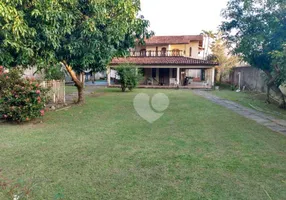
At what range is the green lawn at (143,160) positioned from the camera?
10.4ft

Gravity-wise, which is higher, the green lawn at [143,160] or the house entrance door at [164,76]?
the house entrance door at [164,76]

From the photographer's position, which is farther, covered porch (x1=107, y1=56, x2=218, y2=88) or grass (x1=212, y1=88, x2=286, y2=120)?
covered porch (x1=107, y1=56, x2=218, y2=88)

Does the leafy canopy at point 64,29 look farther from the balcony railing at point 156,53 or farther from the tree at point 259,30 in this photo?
the balcony railing at point 156,53

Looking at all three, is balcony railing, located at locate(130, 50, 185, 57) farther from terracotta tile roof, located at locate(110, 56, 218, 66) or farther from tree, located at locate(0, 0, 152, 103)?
tree, located at locate(0, 0, 152, 103)

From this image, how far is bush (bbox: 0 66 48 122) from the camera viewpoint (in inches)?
265

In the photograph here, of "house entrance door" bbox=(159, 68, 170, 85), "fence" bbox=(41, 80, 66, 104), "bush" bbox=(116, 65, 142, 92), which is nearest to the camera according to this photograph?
"fence" bbox=(41, 80, 66, 104)

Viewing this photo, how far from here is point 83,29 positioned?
769 centimetres

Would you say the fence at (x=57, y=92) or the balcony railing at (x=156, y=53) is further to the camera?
the balcony railing at (x=156, y=53)

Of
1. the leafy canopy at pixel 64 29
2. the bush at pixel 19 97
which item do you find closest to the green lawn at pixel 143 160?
the bush at pixel 19 97

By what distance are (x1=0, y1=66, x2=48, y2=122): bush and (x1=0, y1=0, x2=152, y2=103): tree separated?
0.62 metres

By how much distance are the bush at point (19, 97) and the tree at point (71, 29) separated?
618 mm

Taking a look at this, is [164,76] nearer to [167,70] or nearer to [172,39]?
[167,70]

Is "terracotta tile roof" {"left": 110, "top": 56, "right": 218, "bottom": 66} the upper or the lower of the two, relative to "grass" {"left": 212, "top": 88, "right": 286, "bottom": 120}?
upper

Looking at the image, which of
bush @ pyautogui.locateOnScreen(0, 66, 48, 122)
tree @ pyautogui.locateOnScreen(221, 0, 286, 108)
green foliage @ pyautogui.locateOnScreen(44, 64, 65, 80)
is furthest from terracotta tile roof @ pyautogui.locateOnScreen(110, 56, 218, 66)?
bush @ pyautogui.locateOnScreen(0, 66, 48, 122)
